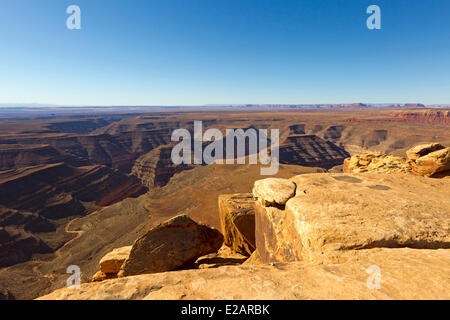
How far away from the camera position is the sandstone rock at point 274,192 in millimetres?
6023

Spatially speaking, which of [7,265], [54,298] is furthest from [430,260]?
[7,265]

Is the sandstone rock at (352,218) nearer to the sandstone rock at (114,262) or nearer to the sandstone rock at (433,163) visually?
the sandstone rock at (433,163)

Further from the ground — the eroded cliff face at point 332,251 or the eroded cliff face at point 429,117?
the eroded cliff face at point 429,117

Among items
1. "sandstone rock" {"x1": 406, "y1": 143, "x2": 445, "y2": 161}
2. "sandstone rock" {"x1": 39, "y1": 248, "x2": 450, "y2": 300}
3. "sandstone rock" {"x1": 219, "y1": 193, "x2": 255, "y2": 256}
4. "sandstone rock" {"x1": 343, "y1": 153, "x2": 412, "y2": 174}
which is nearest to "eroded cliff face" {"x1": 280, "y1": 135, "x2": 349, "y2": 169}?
"sandstone rock" {"x1": 343, "y1": 153, "x2": 412, "y2": 174}

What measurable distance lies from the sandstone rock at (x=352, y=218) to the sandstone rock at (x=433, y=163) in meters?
2.04

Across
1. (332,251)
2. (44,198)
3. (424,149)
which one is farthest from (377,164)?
(44,198)

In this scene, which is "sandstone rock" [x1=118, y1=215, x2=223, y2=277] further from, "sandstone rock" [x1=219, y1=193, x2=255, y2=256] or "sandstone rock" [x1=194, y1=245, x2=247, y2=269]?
"sandstone rock" [x1=219, y1=193, x2=255, y2=256]

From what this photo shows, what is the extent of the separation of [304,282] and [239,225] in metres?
6.61

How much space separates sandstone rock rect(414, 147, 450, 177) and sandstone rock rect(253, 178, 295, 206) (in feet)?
23.5
